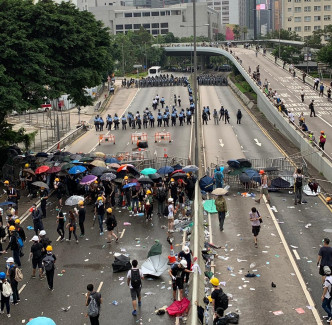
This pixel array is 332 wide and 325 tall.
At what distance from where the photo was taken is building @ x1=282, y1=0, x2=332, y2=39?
15038 centimetres

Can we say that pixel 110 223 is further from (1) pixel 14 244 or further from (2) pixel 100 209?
(1) pixel 14 244

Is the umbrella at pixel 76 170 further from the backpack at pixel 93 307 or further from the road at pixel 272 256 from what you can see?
the backpack at pixel 93 307

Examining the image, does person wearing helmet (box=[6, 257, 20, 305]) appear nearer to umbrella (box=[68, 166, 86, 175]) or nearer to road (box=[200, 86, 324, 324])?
road (box=[200, 86, 324, 324])

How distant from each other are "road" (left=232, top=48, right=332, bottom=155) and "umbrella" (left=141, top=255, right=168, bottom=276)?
21.3 meters

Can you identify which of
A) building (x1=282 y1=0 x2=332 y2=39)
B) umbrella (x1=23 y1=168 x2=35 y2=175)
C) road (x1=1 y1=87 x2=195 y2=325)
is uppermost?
building (x1=282 y1=0 x2=332 y2=39)

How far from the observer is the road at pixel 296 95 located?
48.7 meters

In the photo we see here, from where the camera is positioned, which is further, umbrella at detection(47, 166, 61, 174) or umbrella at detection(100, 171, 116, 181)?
umbrella at detection(47, 166, 61, 174)

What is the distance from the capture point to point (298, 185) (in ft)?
92.1

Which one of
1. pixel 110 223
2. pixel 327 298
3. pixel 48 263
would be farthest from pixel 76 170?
pixel 327 298

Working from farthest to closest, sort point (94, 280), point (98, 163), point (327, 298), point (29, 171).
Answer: point (98, 163), point (29, 171), point (94, 280), point (327, 298)

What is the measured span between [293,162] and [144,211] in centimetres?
1184

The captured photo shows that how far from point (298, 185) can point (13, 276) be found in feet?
48.8

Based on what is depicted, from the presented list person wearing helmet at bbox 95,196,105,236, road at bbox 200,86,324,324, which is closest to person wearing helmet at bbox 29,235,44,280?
person wearing helmet at bbox 95,196,105,236

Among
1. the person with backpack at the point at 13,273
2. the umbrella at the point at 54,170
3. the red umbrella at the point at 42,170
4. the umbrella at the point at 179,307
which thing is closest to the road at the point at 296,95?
the umbrella at the point at 54,170
